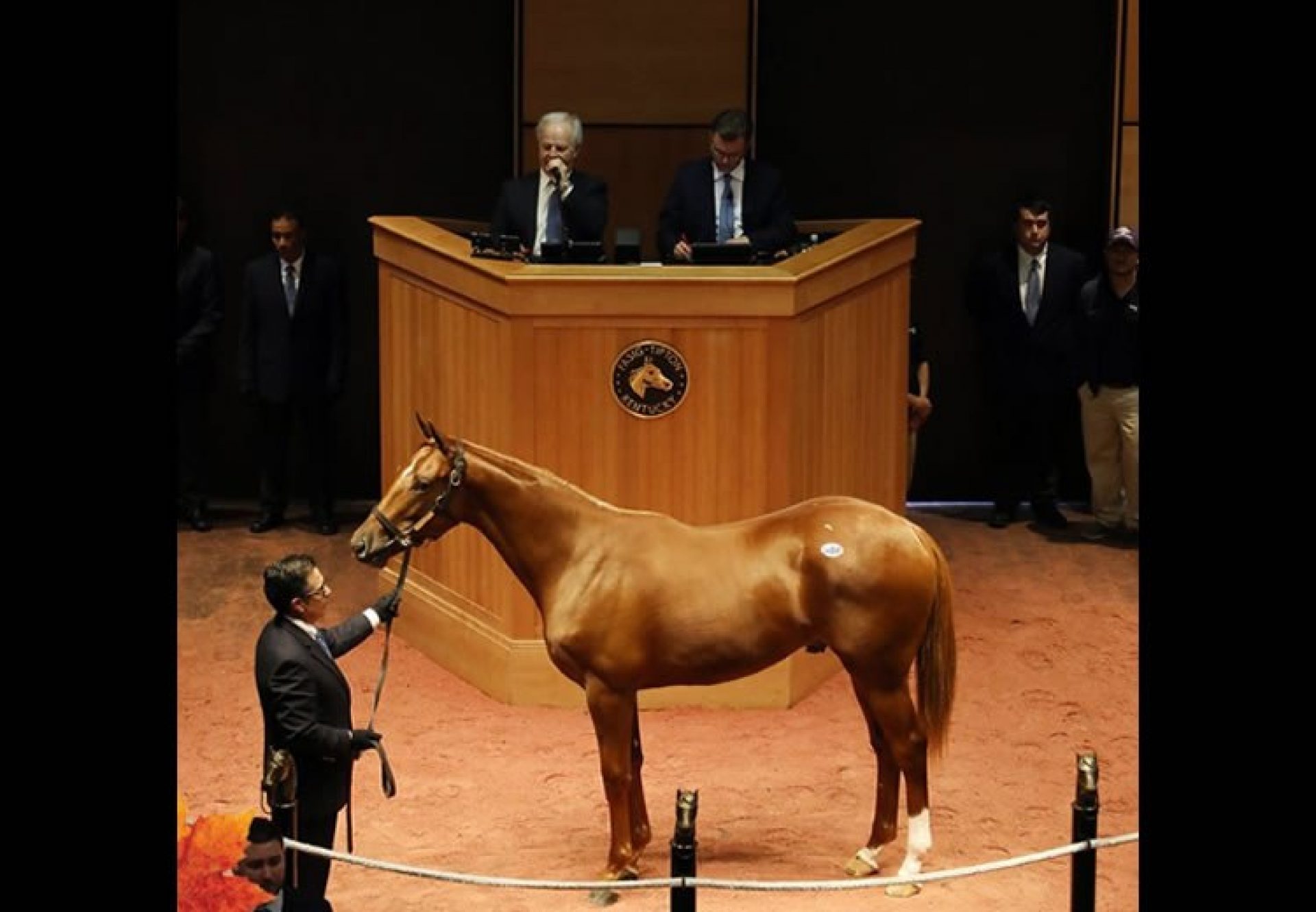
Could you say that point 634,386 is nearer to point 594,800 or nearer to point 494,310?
point 494,310

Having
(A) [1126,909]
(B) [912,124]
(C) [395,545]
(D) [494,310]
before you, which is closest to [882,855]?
(A) [1126,909]

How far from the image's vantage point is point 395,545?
7.98 m

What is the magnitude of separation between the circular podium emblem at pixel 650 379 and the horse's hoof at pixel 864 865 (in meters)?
2.27

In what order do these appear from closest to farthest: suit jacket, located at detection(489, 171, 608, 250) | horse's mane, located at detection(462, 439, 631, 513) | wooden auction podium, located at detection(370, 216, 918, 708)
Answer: horse's mane, located at detection(462, 439, 631, 513) < wooden auction podium, located at detection(370, 216, 918, 708) < suit jacket, located at detection(489, 171, 608, 250)

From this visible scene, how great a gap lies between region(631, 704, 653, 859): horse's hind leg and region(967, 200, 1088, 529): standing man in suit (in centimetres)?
456

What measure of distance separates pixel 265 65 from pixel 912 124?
340cm

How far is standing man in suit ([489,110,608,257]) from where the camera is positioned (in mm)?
10180

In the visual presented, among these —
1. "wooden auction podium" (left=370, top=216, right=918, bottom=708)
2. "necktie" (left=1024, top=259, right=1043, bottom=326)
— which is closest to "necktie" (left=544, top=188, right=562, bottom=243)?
"wooden auction podium" (left=370, top=216, right=918, bottom=708)

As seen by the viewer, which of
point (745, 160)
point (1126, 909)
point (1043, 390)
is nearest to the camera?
point (1126, 909)

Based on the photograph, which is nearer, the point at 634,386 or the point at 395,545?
the point at 395,545

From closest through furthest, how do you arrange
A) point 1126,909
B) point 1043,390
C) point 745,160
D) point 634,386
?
point 1126,909
point 634,386
point 745,160
point 1043,390

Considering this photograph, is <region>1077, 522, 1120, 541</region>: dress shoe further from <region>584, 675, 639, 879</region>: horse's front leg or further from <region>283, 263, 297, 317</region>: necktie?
<region>584, 675, 639, 879</region>: horse's front leg

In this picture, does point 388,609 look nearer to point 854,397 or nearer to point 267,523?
point 854,397

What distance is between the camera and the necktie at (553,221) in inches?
410
